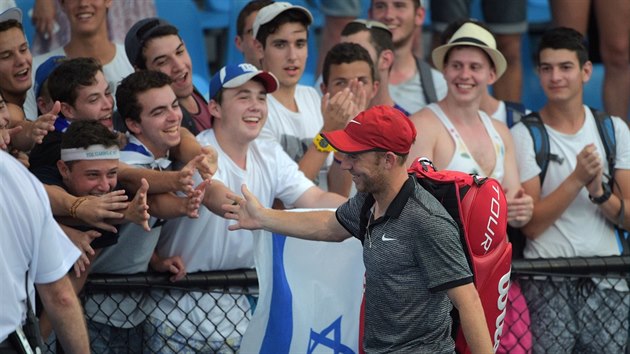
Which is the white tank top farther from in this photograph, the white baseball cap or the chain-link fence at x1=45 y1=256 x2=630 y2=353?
the white baseball cap

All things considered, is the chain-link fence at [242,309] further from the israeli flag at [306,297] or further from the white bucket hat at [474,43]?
the white bucket hat at [474,43]

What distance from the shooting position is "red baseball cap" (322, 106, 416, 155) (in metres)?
4.57

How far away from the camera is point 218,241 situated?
5.68m

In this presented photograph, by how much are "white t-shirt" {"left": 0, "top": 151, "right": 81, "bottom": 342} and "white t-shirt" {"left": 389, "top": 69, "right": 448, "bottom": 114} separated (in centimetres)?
331

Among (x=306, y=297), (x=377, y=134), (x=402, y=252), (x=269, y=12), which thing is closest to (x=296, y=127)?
(x=269, y=12)

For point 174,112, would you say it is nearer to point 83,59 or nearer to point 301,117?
point 83,59

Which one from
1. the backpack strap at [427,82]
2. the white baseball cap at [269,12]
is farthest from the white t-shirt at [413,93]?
the white baseball cap at [269,12]

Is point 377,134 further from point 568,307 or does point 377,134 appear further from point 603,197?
point 603,197

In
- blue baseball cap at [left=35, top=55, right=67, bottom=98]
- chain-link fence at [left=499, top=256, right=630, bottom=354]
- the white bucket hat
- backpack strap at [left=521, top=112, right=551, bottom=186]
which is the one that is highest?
the white bucket hat

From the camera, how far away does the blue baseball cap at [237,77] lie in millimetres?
5781

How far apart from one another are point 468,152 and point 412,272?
186cm

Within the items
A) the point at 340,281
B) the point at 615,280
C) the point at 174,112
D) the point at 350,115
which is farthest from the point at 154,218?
the point at 615,280

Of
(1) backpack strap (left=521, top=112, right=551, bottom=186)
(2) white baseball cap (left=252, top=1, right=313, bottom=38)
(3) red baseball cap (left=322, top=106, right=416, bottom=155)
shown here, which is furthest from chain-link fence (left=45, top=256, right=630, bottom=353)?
(2) white baseball cap (left=252, top=1, right=313, bottom=38)

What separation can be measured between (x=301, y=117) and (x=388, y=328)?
2.09 metres
